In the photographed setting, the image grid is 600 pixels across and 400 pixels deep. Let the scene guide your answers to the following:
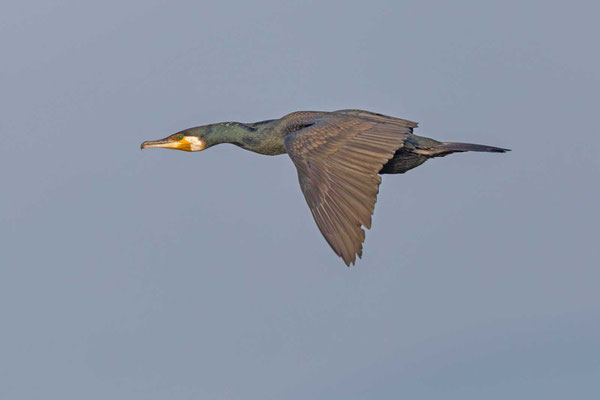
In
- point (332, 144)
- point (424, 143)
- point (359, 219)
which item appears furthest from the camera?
point (424, 143)

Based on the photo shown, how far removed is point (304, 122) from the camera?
564 inches

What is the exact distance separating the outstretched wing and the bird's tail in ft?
1.41

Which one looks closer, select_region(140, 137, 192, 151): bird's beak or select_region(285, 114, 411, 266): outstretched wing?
select_region(285, 114, 411, 266): outstretched wing

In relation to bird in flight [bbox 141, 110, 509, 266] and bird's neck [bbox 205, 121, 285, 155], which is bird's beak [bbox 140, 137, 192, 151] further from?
bird's neck [bbox 205, 121, 285, 155]

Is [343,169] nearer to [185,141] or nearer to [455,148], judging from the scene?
[455,148]

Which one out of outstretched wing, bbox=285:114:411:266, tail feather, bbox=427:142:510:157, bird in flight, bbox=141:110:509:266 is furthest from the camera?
tail feather, bbox=427:142:510:157

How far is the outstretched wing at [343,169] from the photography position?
11.6 metres

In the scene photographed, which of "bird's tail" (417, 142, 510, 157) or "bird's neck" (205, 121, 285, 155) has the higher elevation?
"bird's neck" (205, 121, 285, 155)

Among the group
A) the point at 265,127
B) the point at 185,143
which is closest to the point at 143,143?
the point at 185,143

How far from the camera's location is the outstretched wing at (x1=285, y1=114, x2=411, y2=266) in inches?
456

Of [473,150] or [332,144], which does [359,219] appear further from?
[473,150]

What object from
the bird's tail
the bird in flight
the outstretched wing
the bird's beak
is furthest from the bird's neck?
the bird's tail

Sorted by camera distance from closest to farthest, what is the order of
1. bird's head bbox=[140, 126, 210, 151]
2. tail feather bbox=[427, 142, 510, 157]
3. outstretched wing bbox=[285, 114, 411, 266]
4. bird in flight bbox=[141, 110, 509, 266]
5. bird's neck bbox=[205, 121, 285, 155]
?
outstretched wing bbox=[285, 114, 411, 266]
bird in flight bbox=[141, 110, 509, 266]
tail feather bbox=[427, 142, 510, 157]
bird's neck bbox=[205, 121, 285, 155]
bird's head bbox=[140, 126, 210, 151]

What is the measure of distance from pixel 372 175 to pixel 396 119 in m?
2.58
